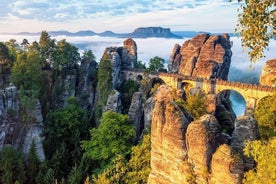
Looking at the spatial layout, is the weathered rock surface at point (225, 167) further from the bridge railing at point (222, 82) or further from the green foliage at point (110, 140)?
the bridge railing at point (222, 82)

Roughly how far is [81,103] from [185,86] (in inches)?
673

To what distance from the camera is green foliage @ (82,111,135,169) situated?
2945 cm

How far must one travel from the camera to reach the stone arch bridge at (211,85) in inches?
1710

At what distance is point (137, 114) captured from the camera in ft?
118

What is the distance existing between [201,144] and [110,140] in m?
16.2

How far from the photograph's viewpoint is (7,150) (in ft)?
94.1

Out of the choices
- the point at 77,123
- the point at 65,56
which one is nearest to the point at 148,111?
the point at 77,123

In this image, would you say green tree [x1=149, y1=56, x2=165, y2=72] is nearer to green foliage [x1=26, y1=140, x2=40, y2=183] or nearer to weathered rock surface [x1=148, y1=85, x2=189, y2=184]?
green foliage [x1=26, y1=140, x2=40, y2=183]

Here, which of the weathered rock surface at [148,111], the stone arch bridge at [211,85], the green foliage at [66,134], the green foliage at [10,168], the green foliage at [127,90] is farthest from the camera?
the green foliage at [127,90]

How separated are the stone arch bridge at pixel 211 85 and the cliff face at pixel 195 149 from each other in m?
26.9

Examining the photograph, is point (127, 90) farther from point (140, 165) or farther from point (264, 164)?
point (264, 164)

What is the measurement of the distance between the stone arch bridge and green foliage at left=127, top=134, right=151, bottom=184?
23.0m

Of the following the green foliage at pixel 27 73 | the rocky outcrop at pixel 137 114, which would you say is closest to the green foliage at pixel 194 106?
the rocky outcrop at pixel 137 114

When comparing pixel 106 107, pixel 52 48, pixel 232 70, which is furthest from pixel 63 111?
pixel 232 70
